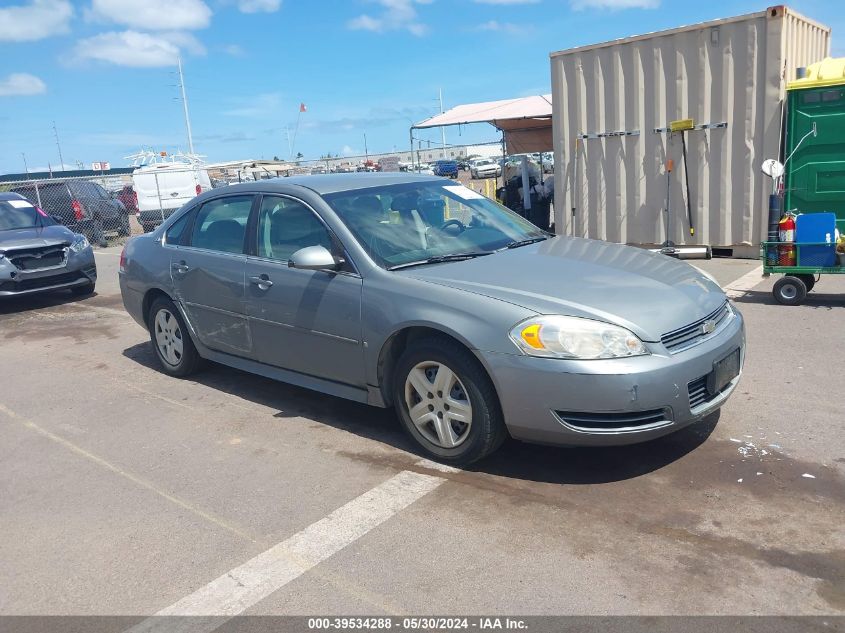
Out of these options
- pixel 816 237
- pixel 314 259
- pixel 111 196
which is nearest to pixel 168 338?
pixel 314 259

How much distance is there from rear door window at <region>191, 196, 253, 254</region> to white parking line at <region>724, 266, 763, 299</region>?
222 inches

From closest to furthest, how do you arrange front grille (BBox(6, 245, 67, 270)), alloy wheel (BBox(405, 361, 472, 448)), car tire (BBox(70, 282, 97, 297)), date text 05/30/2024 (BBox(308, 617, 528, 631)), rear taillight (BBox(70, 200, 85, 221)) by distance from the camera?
date text 05/30/2024 (BBox(308, 617, 528, 631)), alloy wheel (BBox(405, 361, 472, 448)), front grille (BBox(6, 245, 67, 270)), car tire (BBox(70, 282, 97, 297)), rear taillight (BBox(70, 200, 85, 221))

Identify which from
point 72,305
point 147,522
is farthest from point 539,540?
point 72,305

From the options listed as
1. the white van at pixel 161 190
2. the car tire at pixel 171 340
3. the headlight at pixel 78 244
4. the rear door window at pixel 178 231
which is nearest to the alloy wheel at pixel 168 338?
the car tire at pixel 171 340

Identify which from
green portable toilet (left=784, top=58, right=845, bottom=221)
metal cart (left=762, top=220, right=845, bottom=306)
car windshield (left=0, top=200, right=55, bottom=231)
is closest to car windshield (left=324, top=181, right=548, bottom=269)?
metal cart (left=762, top=220, right=845, bottom=306)

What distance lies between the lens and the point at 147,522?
147 inches

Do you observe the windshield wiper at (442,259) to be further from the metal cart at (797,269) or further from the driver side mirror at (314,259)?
the metal cart at (797,269)

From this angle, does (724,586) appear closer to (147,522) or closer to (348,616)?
(348,616)

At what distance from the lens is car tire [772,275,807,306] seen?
7703 millimetres

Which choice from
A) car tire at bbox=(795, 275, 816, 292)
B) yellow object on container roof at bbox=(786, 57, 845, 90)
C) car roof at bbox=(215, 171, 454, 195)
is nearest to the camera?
car roof at bbox=(215, 171, 454, 195)

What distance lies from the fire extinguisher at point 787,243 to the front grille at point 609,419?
5.05 meters

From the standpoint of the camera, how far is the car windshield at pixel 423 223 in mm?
4590

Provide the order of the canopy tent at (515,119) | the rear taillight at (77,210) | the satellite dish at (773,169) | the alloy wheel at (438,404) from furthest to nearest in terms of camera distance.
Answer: the rear taillight at (77,210)
the canopy tent at (515,119)
the satellite dish at (773,169)
the alloy wheel at (438,404)

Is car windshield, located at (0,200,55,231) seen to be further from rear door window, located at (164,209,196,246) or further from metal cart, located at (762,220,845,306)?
metal cart, located at (762,220,845,306)
